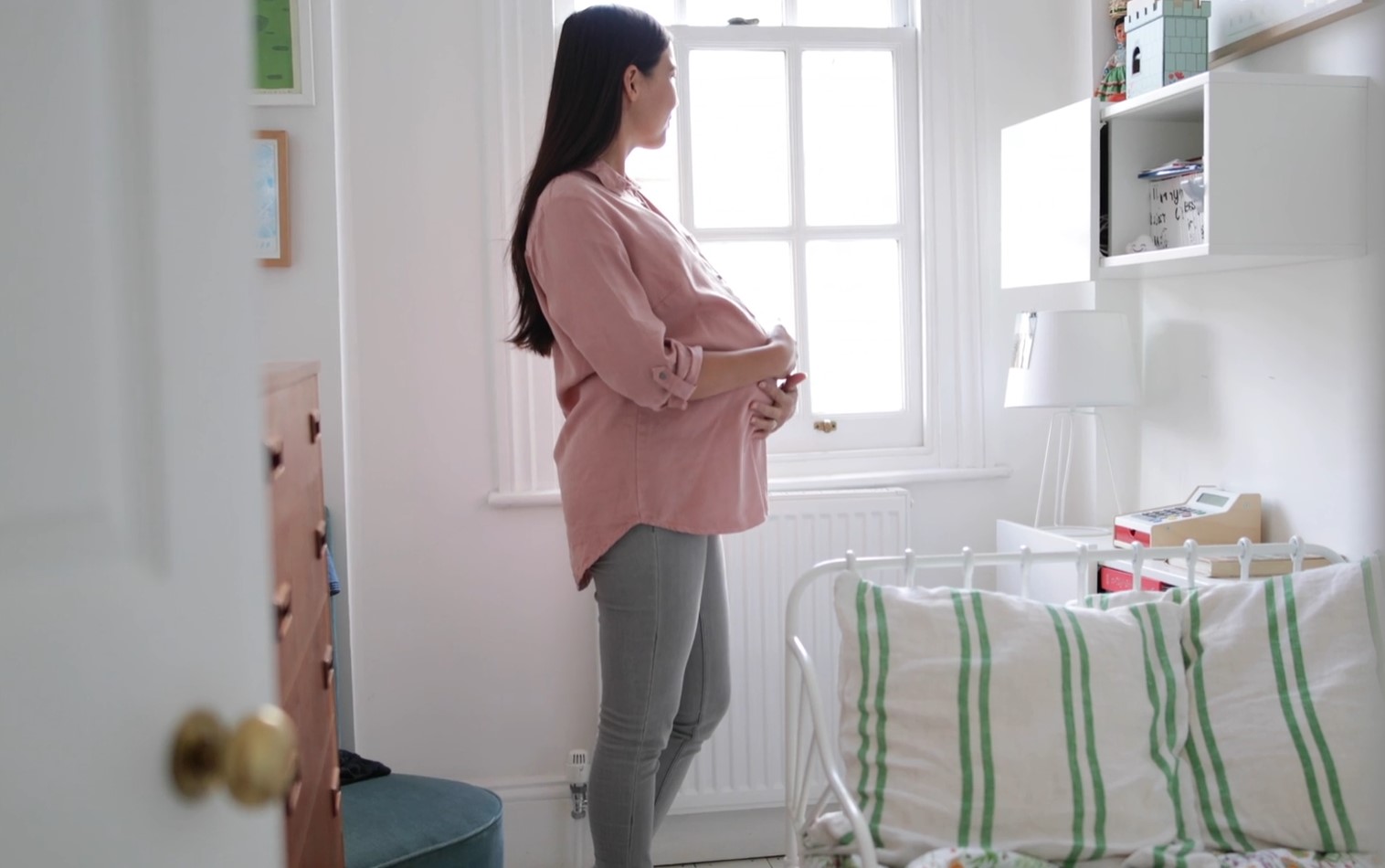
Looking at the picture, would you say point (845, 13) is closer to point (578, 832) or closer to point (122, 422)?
point (578, 832)

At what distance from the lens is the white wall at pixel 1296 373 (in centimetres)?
196

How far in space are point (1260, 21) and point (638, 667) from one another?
1.61 metres

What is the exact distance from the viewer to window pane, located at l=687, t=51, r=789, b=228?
2.71m

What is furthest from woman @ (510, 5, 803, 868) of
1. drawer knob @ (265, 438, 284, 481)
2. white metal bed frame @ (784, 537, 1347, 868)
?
drawer knob @ (265, 438, 284, 481)

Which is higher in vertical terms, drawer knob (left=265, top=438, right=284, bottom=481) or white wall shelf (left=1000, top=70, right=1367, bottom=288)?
white wall shelf (left=1000, top=70, right=1367, bottom=288)

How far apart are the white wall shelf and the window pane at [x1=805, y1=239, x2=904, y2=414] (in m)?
0.60

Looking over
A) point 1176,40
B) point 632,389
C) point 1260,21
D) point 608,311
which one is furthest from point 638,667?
point 1260,21

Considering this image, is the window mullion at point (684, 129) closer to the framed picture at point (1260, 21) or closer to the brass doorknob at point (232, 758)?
the framed picture at point (1260, 21)

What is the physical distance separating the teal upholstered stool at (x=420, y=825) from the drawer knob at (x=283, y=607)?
2.28 feet

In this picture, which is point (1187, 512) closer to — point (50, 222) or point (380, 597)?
point (380, 597)

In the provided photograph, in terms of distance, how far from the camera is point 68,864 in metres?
0.48

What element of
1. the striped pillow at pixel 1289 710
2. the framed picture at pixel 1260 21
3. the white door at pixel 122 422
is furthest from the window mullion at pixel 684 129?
the white door at pixel 122 422

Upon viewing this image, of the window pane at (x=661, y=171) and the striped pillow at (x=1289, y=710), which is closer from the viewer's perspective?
the striped pillow at (x=1289, y=710)

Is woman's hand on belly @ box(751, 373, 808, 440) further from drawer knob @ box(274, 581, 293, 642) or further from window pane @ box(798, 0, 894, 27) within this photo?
window pane @ box(798, 0, 894, 27)
